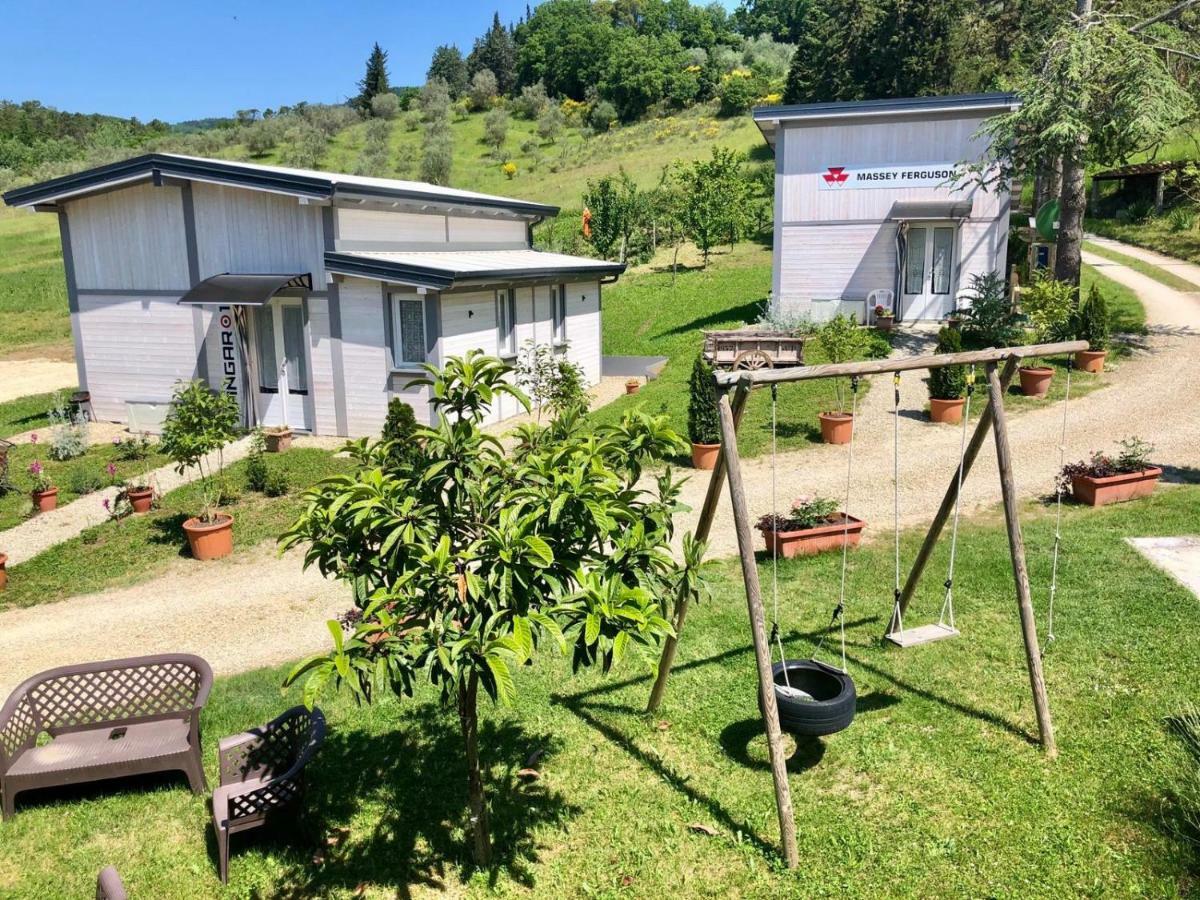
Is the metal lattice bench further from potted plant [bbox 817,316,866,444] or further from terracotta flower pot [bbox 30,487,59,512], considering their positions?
potted plant [bbox 817,316,866,444]

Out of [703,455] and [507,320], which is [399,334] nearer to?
[507,320]

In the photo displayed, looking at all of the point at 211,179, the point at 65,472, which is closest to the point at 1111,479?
the point at 211,179

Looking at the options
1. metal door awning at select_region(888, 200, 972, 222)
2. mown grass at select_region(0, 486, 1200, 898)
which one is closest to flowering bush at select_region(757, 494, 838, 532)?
mown grass at select_region(0, 486, 1200, 898)

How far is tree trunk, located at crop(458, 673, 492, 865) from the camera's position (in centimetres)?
513

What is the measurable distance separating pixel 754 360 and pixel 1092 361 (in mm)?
6814

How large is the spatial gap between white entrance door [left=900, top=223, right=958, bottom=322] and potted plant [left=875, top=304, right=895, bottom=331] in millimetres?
953

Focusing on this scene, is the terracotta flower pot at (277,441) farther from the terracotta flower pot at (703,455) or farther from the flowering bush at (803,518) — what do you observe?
the flowering bush at (803,518)

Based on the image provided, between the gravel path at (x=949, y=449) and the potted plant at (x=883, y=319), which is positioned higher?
the potted plant at (x=883, y=319)

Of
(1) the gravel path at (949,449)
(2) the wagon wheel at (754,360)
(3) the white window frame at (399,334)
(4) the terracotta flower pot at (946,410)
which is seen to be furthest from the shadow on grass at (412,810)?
(2) the wagon wheel at (754,360)

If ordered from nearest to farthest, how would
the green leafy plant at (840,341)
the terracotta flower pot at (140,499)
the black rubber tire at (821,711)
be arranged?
the black rubber tire at (821,711) → the terracotta flower pot at (140,499) → the green leafy plant at (840,341)

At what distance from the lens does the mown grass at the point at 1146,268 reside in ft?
88.0

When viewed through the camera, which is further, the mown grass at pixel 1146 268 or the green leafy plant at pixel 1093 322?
the mown grass at pixel 1146 268

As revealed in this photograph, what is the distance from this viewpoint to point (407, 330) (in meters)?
17.7

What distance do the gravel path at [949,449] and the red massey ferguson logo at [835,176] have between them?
23.8 ft
